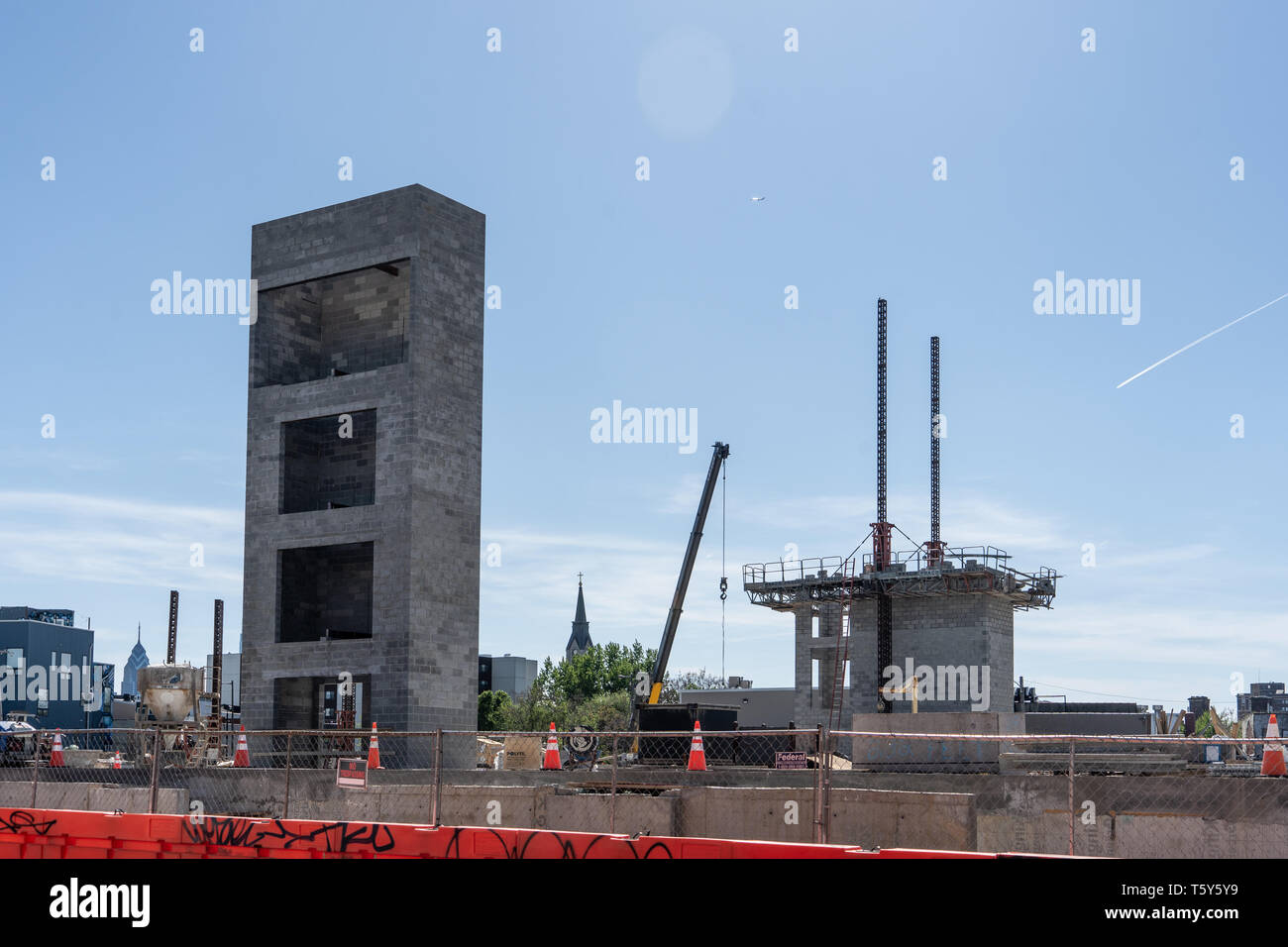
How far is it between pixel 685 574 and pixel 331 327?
22.2 metres

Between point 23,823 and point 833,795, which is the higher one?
point 833,795

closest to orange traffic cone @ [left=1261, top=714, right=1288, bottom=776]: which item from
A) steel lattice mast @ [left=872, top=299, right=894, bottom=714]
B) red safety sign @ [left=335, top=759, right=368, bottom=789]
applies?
red safety sign @ [left=335, top=759, right=368, bottom=789]

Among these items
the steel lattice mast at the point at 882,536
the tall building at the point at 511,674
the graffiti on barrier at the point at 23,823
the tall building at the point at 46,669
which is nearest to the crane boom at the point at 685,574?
the steel lattice mast at the point at 882,536

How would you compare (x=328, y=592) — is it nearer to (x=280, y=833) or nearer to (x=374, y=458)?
(x=374, y=458)

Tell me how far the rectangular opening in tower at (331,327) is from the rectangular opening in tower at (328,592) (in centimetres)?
564

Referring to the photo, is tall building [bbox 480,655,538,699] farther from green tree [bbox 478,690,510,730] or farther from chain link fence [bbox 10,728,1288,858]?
chain link fence [bbox 10,728,1288,858]

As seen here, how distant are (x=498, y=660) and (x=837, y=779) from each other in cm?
13873

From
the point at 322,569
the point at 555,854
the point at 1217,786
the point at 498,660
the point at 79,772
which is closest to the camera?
the point at 555,854

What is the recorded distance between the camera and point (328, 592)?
40438 millimetres

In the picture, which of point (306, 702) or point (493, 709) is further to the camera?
point (493, 709)

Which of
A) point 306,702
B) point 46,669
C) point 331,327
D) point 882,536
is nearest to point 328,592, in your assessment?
point 306,702
